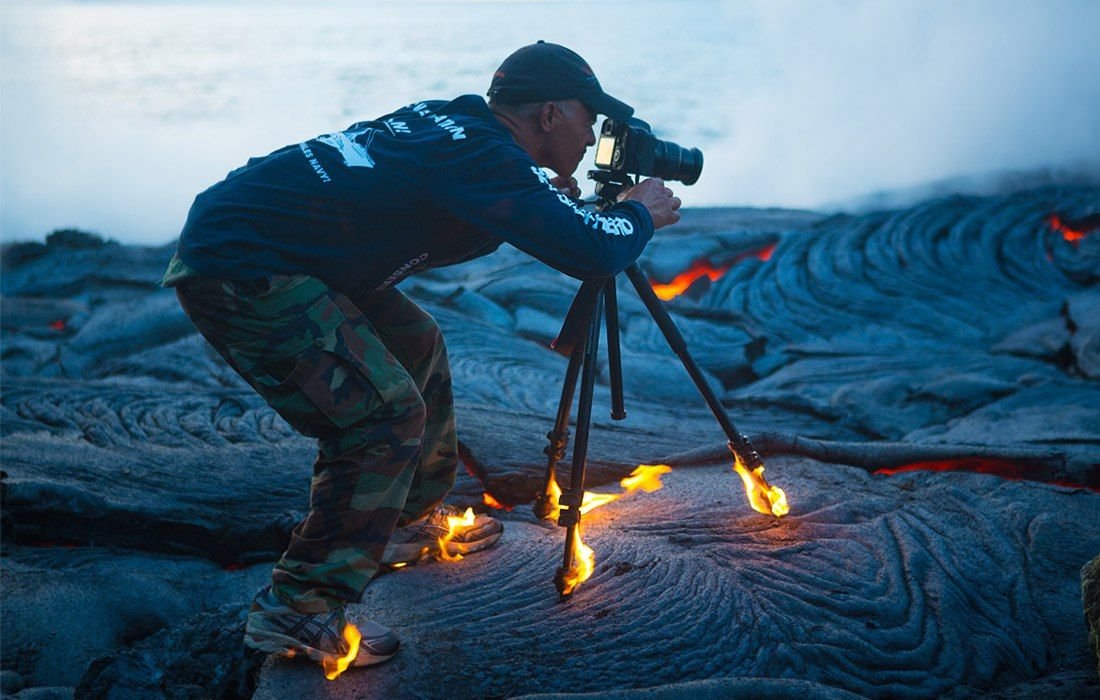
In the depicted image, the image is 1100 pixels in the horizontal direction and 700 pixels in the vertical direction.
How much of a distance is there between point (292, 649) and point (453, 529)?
0.76m

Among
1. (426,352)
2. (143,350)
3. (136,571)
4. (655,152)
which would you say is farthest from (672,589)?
(143,350)

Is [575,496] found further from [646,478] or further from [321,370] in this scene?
[646,478]

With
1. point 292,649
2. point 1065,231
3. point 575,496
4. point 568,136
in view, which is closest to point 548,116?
point 568,136

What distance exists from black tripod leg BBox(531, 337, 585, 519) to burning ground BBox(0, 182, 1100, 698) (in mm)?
87

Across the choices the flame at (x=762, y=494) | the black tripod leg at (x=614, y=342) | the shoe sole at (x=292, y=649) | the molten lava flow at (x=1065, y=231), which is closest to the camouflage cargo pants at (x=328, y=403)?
the shoe sole at (x=292, y=649)

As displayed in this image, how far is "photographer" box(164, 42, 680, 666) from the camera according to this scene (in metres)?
2.39

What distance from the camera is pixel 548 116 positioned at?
103 inches

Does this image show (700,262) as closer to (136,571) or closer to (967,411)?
(967,411)

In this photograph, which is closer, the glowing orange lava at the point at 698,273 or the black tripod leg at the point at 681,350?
the black tripod leg at the point at 681,350

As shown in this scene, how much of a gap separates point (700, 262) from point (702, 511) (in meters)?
4.51

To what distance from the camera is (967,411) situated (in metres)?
5.24

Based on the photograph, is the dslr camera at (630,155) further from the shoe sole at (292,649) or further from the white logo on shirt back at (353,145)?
the shoe sole at (292,649)

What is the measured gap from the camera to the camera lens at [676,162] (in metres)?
2.85

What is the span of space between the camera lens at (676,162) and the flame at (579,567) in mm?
1069
